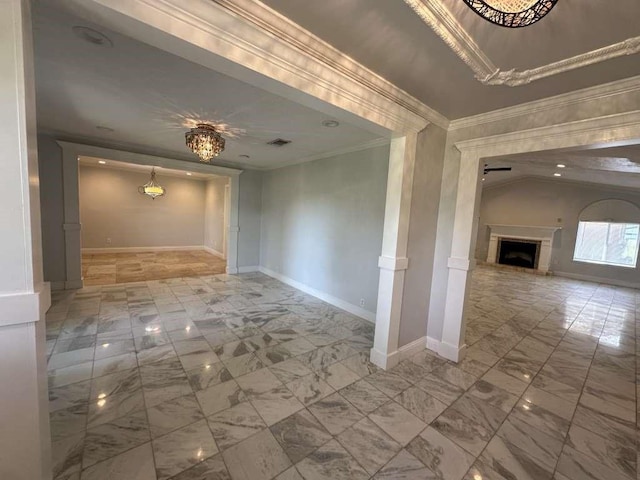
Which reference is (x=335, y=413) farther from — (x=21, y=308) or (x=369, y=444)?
(x=21, y=308)

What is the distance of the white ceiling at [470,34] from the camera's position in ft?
4.12

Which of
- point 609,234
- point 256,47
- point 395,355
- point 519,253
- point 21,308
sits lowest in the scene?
point 395,355

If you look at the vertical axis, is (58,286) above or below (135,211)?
below

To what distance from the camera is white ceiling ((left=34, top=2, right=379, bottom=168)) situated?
70.7 inches

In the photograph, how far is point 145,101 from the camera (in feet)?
8.56

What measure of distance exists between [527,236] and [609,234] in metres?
1.74

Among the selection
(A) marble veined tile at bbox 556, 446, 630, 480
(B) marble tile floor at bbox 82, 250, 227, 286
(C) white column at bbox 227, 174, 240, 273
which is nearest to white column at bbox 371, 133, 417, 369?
(A) marble veined tile at bbox 556, 446, 630, 480

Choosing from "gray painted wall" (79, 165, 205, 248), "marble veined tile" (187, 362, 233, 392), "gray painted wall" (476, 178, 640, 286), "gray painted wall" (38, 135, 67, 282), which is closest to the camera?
"marble veined tile" (187, 362, 233, 392)

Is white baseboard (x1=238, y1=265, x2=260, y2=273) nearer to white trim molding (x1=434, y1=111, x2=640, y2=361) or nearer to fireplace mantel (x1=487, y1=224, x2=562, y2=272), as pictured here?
white trim molding (x1=434, y1=111, x2=640, y2=361)

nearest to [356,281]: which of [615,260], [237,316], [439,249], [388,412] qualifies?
[439,249]

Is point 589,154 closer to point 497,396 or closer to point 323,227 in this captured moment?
point 497,396

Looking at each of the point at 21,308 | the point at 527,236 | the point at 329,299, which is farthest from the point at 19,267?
the point at 527,236

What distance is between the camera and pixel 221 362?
2.46 m

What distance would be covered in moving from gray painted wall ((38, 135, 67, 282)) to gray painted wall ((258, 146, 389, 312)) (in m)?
3.52
